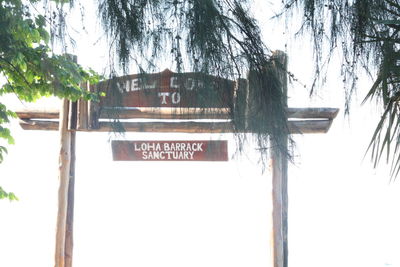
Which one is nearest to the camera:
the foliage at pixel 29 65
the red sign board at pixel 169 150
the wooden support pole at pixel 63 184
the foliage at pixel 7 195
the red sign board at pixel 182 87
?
the red sign board at pixel 182 87

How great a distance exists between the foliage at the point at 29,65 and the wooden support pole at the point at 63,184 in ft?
1.22

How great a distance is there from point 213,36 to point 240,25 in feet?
0.42

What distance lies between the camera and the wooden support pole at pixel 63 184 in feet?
15.6

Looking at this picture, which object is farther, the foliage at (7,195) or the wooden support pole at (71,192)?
the wooden support pole at (71,192)

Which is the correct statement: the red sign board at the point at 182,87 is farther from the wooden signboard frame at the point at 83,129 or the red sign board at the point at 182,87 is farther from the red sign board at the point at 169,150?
the red sign board at the point at 169,150

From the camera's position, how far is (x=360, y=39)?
199cm

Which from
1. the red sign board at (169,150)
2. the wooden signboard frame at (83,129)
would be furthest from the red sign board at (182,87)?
the red sign board at (169,150)

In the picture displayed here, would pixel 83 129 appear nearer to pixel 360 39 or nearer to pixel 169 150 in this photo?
pixel 169 150

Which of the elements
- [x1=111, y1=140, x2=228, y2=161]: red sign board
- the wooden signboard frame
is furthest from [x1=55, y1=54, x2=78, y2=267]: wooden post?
[x1=111, y1=140, x2=228, y2=161]: red sign board

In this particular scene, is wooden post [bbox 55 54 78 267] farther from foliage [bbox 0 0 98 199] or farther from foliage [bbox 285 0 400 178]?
foliage [bbox 285 0 400 178]

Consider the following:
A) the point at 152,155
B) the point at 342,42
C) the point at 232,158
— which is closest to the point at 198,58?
the point at 232,158

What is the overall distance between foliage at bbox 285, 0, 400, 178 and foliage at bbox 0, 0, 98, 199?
0.92m

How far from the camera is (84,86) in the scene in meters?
4.75

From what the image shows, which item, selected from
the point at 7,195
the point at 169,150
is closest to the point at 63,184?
the point at 7,195
